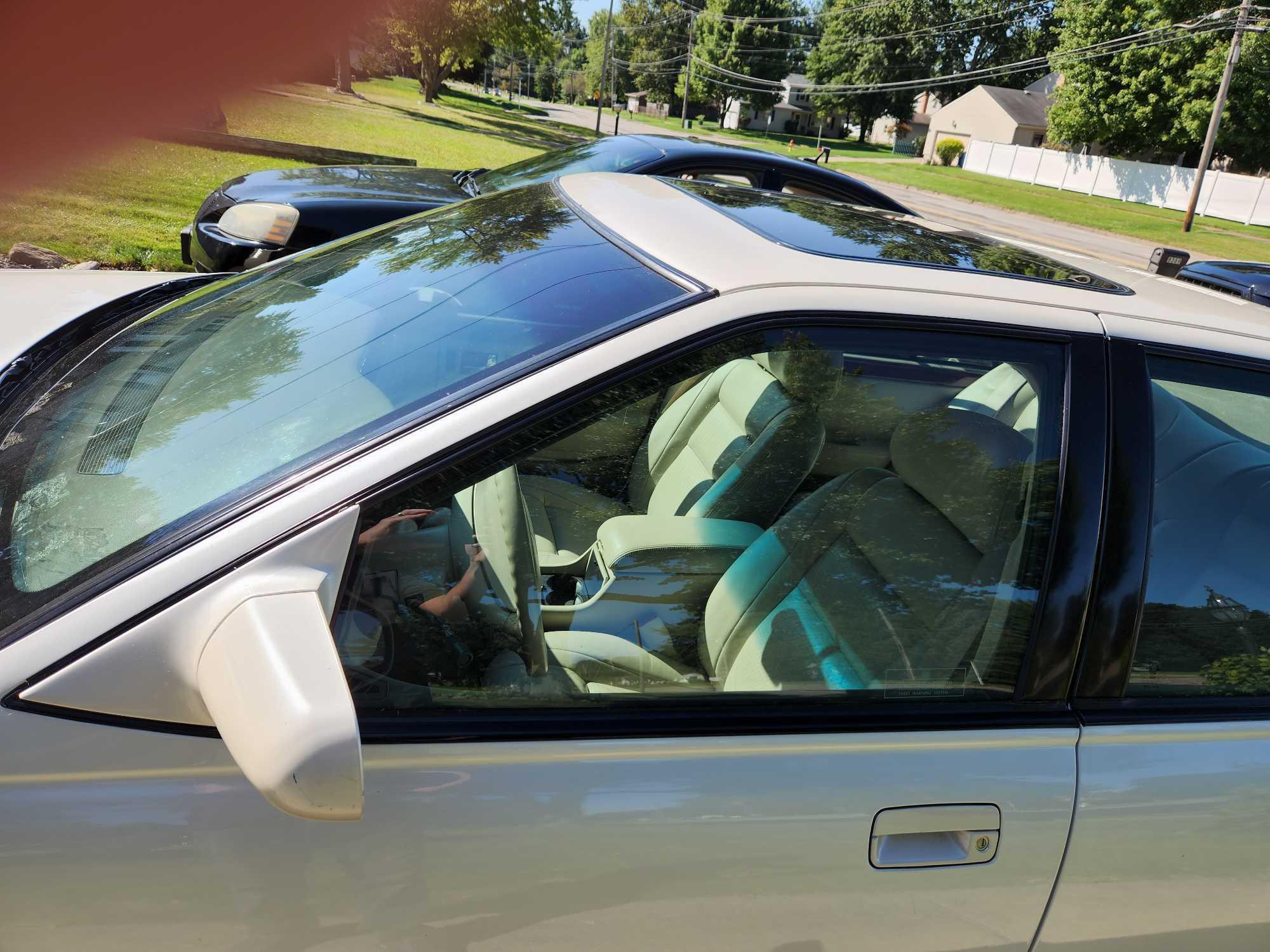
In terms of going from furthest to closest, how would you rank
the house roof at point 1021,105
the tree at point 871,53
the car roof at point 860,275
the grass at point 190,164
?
1. the tree at point 871,53
2. the house roof at point 1021,105
3. the car roof at point 860,275
4. the grass at point 190,164

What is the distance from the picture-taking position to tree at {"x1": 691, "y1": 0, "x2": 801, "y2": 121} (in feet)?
254

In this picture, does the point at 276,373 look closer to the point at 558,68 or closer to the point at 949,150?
the point at 949,150

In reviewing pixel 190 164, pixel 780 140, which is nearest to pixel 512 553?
pixel 190 164

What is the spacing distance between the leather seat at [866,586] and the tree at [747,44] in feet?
269

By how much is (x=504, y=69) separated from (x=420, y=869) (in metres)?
126

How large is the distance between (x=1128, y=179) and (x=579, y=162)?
44816 mm

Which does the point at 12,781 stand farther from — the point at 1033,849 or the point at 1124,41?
the point at 1124,41

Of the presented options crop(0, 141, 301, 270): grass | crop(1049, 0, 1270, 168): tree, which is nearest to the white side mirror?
crop(0, 141, 301, 270): grass

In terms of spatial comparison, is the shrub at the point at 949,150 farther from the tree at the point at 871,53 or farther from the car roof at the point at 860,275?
the car roof at the point at 860,275

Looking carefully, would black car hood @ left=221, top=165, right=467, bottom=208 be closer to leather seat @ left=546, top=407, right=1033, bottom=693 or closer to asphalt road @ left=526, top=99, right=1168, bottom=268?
leather seat @ left=546, top=407, right=1033, bottom=693

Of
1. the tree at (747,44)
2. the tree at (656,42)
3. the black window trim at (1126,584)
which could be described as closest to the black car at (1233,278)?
the black window trim at (1126,584)

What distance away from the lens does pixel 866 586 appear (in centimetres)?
175

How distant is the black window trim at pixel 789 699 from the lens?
135 centimetres

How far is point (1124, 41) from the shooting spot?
41.1 m
